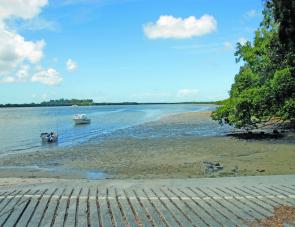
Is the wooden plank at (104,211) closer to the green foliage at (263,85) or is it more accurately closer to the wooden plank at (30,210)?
the wooden plank at (30,210)

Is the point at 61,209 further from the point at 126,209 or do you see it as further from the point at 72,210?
the point at 126,209

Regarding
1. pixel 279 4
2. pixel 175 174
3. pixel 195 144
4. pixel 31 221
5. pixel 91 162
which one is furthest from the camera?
pixel 195 144

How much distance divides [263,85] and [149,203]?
67.8ft

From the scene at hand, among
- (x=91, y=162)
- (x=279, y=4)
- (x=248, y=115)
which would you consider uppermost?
(x=279, y=4)

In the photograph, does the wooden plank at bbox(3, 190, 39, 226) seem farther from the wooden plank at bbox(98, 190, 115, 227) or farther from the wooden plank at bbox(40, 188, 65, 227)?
the wooden plank at bbox(98, 190, 115, 227)

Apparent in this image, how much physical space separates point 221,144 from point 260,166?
32.1 ft

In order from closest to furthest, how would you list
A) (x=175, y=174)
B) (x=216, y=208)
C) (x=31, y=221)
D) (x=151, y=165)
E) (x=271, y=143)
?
(x=31, y=221) → (x=216, y=208) → (x=175, y=174) → (x=151, y=165) → (x=271, y=143)

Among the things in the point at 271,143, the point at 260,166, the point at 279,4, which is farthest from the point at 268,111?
the point at 279,4

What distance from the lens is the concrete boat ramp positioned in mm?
8055

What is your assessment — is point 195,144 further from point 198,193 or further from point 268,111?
point 198,193

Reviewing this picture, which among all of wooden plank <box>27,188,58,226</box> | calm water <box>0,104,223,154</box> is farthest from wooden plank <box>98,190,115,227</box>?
calm water <box>0,104,223,154</box>

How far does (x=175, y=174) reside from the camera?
16812 mm

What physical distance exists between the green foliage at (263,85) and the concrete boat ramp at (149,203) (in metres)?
14.9

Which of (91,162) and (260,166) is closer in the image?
(260,166)
